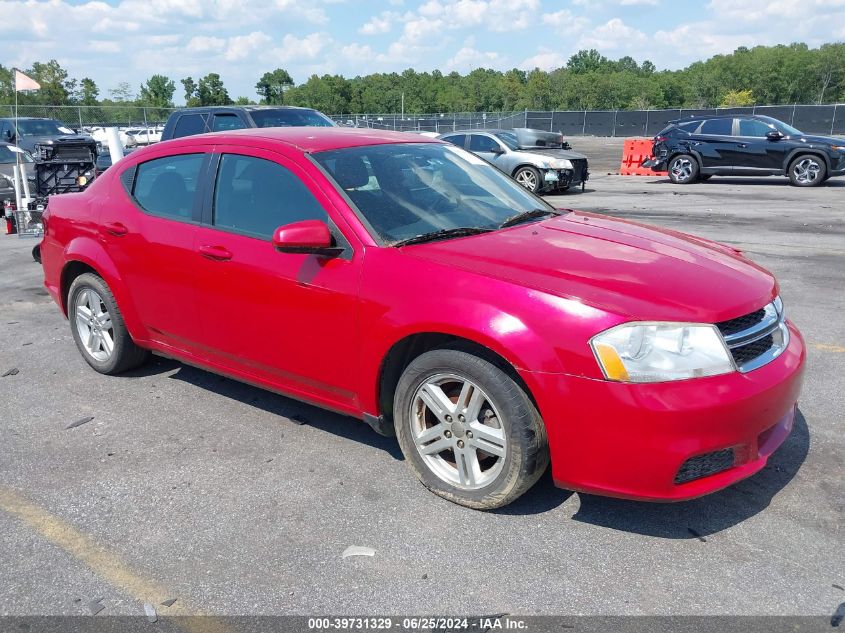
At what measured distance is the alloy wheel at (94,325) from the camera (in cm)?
511

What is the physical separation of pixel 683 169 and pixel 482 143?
5375mm

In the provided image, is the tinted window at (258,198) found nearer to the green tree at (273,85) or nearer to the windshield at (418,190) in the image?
the windshield at (418,190)

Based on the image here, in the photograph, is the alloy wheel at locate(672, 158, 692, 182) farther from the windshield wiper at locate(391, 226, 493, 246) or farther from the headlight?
the headlight

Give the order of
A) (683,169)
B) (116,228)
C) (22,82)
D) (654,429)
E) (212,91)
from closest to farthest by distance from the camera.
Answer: (654,429), (116,228), (22,82), (683,169), (212,91)

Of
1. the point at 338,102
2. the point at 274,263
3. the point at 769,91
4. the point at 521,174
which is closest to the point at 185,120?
the point at 521,174

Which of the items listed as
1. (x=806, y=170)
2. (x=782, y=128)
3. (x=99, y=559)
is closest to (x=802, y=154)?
(x=806, y=170)

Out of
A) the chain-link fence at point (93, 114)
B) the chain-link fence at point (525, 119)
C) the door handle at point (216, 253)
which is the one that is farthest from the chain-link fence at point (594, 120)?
the door handle at point (216, 253)

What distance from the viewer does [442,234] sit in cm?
367

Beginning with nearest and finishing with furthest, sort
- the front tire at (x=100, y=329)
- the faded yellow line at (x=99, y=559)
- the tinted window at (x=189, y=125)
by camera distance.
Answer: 1. the faded yellow line at (x=99, y=559)
2. the front tire at (x=100, y=329)
3. the tinted window at (x=189, y=125)

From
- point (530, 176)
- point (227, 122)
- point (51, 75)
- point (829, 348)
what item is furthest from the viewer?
point (51, 75)

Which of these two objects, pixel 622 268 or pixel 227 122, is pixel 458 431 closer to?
pixel 622 268

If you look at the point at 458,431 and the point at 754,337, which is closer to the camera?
the point at 754,337

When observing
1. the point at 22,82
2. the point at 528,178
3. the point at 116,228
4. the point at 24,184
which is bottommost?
the point at 528,178

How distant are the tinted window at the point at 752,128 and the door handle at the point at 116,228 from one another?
1654 centimetres
